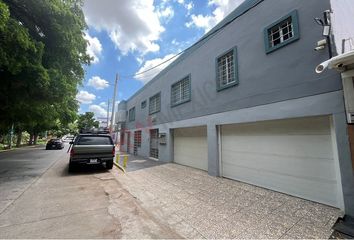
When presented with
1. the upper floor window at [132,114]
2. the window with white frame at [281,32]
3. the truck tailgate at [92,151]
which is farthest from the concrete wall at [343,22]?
the upper floor window at [132,114]

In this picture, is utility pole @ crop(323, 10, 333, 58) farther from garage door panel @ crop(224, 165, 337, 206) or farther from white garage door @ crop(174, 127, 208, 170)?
white garage door @ crop(174, 127, 208, 170)

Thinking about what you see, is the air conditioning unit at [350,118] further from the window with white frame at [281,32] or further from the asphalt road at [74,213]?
the asphalt road at [74,213]

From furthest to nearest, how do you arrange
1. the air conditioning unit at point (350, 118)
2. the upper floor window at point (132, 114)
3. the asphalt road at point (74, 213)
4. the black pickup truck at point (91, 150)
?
the upper floor window at point (132, 114)
the black pickup truck at point (91, 150)
the air conditioning unit at point (350, 118)
the asphalt road at point (74, 213)

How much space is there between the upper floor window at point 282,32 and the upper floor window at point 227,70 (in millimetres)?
1338

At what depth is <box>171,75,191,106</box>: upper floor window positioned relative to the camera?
10031 mm

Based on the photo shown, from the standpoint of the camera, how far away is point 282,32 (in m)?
5.51

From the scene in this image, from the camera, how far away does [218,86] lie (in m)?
7.68

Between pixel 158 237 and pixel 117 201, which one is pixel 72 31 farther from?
pixel 158 237

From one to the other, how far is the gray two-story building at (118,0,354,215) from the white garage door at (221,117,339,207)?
22mm

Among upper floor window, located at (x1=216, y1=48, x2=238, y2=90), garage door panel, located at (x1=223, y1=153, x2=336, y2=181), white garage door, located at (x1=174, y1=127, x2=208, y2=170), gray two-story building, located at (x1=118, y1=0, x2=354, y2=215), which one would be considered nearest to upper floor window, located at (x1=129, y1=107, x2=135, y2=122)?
white garage door, located at (x1=174, y1=127, x2=208, y2=170)

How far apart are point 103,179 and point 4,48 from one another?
5677 millimetres

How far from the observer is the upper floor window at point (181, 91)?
10.0 m

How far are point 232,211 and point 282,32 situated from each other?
5.40 m

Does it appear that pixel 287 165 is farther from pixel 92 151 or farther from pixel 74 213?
pixel 92 151
